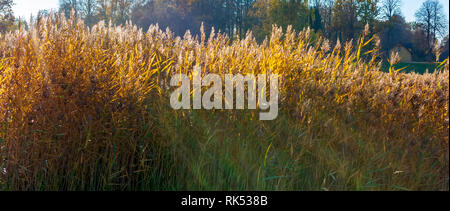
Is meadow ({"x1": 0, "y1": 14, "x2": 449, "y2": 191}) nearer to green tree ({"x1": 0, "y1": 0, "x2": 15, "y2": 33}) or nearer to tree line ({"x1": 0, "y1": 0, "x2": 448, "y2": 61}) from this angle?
tree line ({"x1": 0, "y1": 0, "x2": 448, "y2": 61})

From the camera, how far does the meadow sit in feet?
7.83

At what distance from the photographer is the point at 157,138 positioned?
2.58m

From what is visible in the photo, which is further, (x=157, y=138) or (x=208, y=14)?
(x=208, y=14)

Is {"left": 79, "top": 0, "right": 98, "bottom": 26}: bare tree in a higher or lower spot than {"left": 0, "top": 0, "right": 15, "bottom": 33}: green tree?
higher

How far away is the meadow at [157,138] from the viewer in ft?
7.83

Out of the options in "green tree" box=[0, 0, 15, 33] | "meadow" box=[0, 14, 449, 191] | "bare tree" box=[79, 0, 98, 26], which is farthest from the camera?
"bare tree" box=[79, 0, 98, 26]

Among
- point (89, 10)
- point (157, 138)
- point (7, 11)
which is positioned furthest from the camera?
point (89, 10)

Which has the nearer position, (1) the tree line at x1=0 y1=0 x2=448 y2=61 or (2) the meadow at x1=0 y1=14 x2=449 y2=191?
(2) the meadow at x1=0 y1=14 x2=449 y2=191

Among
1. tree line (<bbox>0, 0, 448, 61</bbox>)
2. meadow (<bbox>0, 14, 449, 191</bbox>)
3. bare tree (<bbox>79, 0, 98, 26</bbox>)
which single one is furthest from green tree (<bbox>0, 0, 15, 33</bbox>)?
meadow (<bbox>0, 14, 449, 191</bbox>)

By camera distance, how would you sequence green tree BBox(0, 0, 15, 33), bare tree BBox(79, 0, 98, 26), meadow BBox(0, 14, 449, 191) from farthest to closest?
bare tree BBox(79, 0, 98, 26), green tree BBox(0, 0, 15, 33), meadow BBox(0, 14, 449, 191)

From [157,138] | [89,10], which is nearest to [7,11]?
[89,10]

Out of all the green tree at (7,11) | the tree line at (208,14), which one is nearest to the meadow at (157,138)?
the tree line at (208,14)

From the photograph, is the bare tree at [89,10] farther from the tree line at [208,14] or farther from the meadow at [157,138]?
the meadow at [157,138]

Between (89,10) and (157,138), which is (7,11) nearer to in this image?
(89,10)
